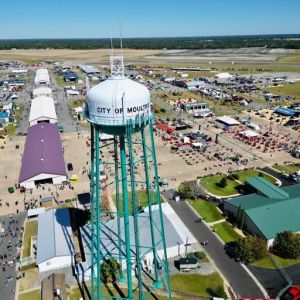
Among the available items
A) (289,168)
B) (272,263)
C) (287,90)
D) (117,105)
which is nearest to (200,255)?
(272,263)

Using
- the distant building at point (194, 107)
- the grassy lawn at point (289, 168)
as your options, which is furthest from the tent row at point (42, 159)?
the distant building at point (194, 107)

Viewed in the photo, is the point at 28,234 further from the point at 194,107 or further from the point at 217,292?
the point at 194,107

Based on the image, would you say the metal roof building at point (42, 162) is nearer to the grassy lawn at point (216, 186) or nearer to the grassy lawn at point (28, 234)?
the grassy lawn at point (28, 234)

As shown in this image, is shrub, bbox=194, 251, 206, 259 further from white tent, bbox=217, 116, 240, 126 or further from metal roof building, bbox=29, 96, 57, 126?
metal roof building, bbox=29, 96, 57, 126

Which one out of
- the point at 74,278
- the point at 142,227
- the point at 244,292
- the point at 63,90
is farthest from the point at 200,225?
the point at 63,90

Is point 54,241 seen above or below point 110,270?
above

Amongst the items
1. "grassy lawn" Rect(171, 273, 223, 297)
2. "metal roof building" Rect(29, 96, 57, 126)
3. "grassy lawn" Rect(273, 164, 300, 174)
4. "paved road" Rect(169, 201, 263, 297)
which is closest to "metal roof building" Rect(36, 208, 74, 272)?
"grassy lawn" Rect(171, 273, 223, 297)

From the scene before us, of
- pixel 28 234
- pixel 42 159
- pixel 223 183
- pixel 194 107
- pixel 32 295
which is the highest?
pixel 194 107
